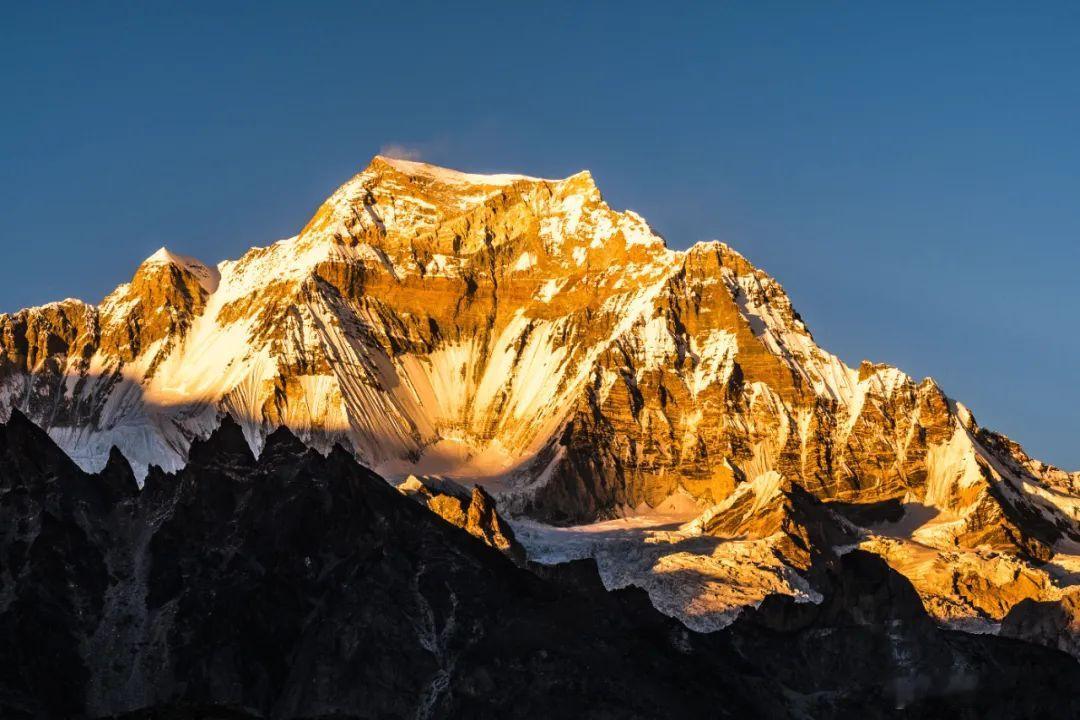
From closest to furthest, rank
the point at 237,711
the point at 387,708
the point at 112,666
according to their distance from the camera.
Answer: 1. the point at 237,711
2. the point at 387,708
3. the point at 112,666

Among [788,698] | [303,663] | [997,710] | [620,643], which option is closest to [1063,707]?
[997,710]

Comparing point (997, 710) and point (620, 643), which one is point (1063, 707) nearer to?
point (997, 710)

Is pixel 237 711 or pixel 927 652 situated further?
pixel 927 652

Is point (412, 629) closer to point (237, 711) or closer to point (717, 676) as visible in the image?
point (717, 676)

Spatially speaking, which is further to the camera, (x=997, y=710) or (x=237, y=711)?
(x=997, y=710)

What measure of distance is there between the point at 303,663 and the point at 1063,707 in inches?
2428

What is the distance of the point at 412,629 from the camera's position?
642 feet

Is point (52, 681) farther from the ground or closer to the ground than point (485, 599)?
closer to the ground

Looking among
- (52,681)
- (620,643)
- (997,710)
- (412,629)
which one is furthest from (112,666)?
(997,710)

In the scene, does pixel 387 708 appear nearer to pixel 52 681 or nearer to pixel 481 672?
pixel 481 672

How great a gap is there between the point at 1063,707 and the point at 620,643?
35938 millimetres

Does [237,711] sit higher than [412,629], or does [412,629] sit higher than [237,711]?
[412,629]

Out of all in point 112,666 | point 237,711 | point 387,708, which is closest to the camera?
point 237,711

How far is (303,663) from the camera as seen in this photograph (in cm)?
19512
